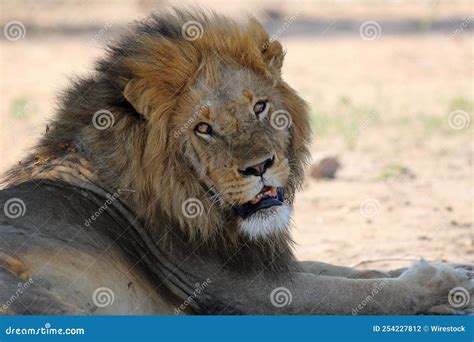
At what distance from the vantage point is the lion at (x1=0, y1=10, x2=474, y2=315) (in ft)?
17.4

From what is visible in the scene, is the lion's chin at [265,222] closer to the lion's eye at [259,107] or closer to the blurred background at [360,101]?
the lion's eye at [259,107]

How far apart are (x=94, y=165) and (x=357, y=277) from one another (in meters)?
1.78

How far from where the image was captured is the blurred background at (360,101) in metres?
7.98

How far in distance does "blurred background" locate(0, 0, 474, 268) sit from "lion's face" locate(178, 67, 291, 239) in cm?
98

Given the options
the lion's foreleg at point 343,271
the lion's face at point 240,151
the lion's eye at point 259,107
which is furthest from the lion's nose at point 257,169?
the lion's foreleg at point 343,271

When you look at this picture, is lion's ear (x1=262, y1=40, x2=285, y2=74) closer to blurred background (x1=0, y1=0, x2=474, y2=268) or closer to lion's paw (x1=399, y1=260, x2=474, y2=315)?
blurred background (x1=0, y1=0, x2=474, y2=268)

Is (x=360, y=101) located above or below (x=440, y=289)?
above

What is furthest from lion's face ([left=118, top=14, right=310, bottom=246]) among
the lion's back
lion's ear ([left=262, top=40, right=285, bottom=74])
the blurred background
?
the blurred background

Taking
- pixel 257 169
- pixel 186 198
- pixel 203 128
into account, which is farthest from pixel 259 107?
pixel 186 198

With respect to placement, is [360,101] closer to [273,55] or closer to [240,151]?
[273,55]

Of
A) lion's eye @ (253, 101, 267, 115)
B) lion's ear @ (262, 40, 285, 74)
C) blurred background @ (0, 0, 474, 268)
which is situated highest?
blurred background @ (0, 0, 474, 268)

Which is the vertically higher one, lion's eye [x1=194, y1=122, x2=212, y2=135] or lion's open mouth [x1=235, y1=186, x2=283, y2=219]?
lion's eye [x1=194, y1=122, x2=212, y2=135]

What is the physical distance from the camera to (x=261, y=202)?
5.29 metres

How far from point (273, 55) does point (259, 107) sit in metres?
0.44
